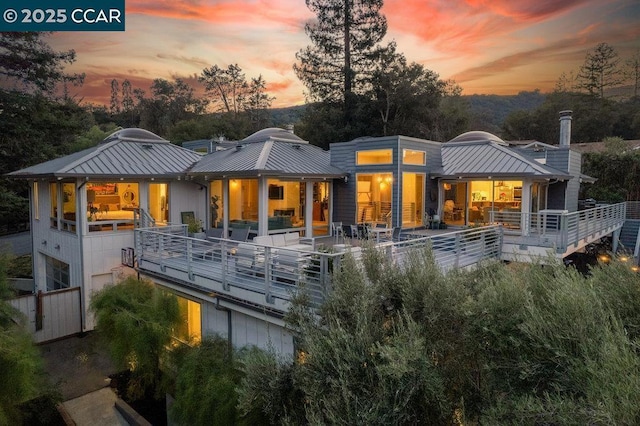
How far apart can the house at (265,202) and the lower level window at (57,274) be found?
0.20 ft

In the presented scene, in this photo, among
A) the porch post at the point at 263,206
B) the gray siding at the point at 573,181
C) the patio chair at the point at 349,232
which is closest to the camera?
the porch post at the point at 263,206

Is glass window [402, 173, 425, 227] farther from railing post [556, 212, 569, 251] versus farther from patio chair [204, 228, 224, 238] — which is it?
patio chair [204, 228, 224, 238]

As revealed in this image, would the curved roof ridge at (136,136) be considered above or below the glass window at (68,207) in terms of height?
above

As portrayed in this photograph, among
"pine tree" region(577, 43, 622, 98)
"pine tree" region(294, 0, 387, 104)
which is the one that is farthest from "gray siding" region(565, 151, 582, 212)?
"pine tree" region(577, 43, 622, 98)

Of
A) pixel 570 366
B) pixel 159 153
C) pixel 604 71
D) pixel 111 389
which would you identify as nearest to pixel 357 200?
pixel 159 153

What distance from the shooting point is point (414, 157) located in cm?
1359

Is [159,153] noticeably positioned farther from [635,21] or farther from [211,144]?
[635,21]

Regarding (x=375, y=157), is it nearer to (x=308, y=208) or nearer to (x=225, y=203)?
(x=308, y=208)

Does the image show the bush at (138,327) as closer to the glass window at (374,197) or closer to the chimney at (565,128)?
the glass window at (374,197)

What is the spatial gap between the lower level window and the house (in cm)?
6

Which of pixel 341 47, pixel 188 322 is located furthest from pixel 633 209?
pixel 188 322

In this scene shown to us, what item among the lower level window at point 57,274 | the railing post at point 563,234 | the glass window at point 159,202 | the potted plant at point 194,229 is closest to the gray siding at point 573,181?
the railing post at point 563,234

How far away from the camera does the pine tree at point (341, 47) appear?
102 ft

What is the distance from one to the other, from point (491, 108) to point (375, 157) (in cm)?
4951
